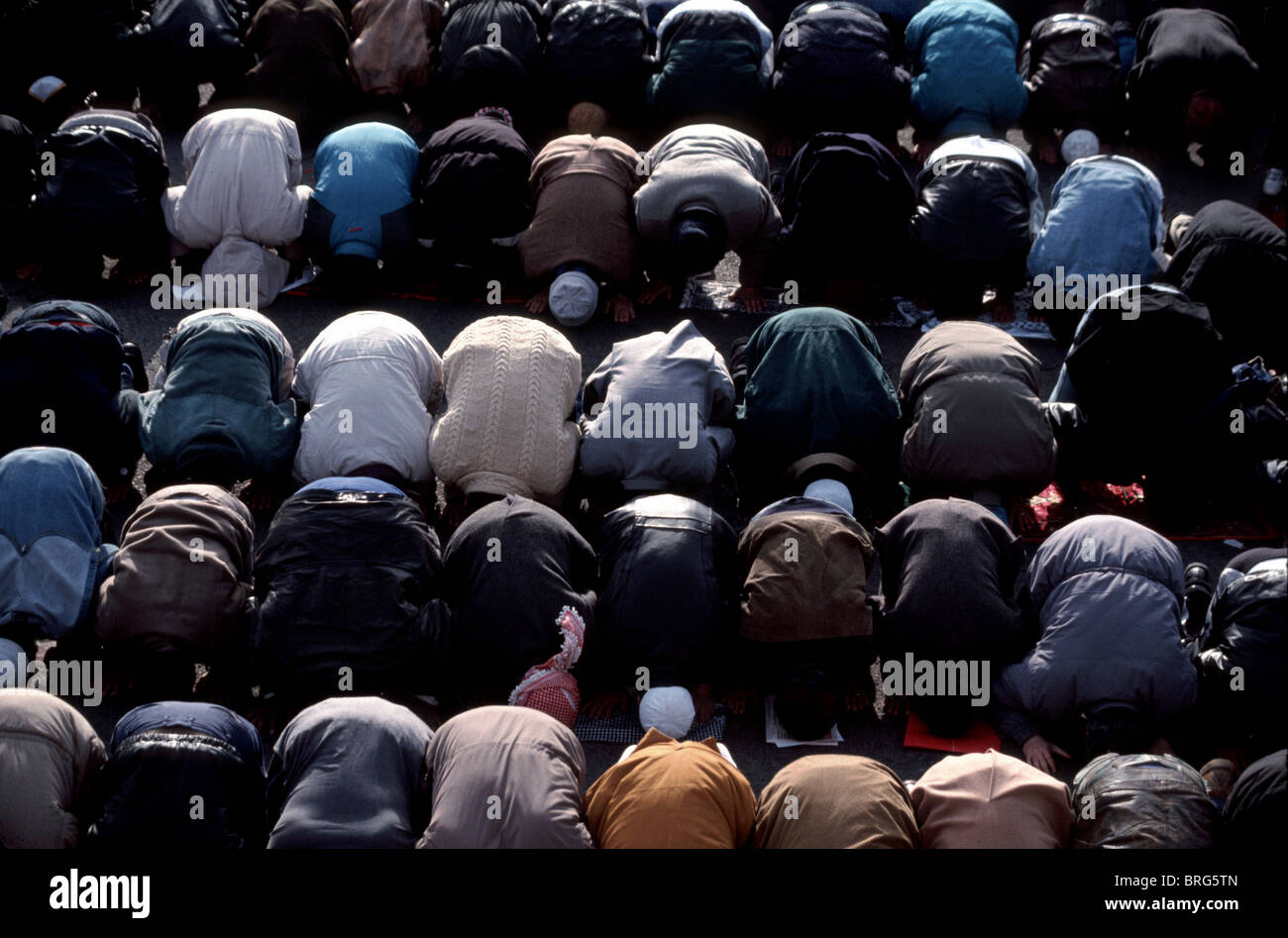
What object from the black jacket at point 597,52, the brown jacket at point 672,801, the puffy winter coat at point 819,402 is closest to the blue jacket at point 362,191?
the black jacket at point 597,52

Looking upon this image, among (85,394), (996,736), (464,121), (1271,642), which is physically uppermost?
(464,121)

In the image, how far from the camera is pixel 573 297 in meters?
7.23

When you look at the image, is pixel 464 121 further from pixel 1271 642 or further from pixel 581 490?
pixel 1271 642

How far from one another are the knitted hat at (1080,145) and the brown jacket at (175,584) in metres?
4.76

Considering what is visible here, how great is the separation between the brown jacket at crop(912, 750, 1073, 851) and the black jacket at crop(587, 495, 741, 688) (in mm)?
992

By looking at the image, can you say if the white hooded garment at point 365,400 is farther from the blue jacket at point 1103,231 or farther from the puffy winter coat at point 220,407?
the blue jacket at point 1103,231

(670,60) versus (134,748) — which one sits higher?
(670,60)

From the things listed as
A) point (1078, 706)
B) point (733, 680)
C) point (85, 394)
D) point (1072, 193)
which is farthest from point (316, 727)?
point (1072, 193)

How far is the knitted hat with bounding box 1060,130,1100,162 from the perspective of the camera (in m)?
8.20

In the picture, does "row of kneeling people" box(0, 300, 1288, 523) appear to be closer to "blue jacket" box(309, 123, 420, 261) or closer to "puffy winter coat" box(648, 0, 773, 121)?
"blue jacket" box(309, 123, 420, 261)

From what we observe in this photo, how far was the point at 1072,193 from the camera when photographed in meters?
7.22

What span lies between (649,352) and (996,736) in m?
1.96

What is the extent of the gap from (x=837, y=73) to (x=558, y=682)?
12.8ft

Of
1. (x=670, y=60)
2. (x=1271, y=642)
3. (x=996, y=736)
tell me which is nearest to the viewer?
(x=1271, y=642)
